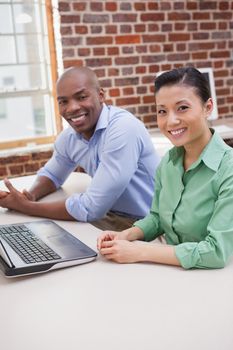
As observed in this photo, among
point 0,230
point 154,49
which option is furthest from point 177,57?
point 0,230

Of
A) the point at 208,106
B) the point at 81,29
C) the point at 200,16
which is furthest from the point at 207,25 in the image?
the point at 208,106

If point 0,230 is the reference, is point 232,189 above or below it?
above

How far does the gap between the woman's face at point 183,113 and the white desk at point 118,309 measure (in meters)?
0.41

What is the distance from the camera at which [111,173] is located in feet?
5.72

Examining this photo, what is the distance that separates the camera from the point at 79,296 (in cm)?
112

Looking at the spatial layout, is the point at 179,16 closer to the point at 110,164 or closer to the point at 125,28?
the point at 125,28

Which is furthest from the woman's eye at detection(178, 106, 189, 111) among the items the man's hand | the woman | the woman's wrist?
the man's hand

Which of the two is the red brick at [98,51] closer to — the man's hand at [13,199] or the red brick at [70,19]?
the red brick at [70,19]

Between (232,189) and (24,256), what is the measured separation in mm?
674

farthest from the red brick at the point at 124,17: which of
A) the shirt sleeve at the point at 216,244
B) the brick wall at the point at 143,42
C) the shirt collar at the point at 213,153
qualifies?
the shirt sleeve at the point at 216,244


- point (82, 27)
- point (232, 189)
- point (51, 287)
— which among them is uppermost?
point (82, 27)

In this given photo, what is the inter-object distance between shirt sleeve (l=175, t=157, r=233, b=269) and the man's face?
2.98 feet

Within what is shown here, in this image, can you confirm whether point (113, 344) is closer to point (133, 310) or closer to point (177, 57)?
point (133, 310)

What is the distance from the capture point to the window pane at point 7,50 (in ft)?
10.5
